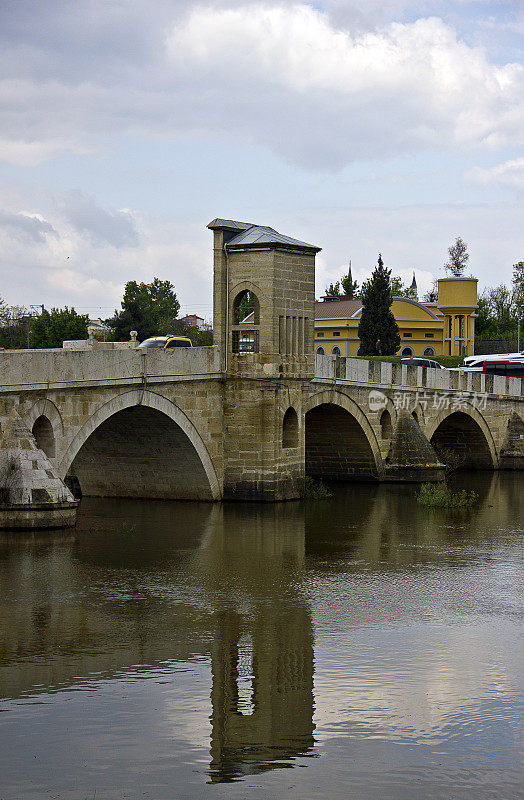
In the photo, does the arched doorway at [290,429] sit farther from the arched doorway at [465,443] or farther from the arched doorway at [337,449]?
the arched doorway at [465,443]

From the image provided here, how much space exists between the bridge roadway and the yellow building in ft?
81.8

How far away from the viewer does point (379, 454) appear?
30.3m

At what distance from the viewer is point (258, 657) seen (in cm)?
1180

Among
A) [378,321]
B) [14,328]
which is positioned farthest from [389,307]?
[14,328]

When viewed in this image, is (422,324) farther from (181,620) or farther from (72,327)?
(181,620)

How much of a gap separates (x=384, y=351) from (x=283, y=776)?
51008 mm

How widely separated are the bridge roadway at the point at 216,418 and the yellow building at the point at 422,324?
81.8 feet

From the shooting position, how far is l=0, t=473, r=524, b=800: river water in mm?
8562

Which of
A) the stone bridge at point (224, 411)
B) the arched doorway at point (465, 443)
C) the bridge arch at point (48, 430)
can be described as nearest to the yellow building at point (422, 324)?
the arched doorway at point (465, 443)

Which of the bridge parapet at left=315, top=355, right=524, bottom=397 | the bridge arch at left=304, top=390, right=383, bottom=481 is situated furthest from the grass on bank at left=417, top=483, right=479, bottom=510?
the bridge parapet at left=315, top=355, right=524, bottom=397

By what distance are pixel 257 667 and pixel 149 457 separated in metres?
13.0

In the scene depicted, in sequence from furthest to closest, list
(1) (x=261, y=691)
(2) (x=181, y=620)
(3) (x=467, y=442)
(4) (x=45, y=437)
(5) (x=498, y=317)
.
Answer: (5) (x=498, y=317) → (3) (x=467, y=442) → (4) (x=45, y=437) → (2) (x=181, y=620) → (1) (x=261, y=691)

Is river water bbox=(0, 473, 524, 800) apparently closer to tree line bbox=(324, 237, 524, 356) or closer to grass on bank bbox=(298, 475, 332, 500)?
grass on bank bbox=(298, 475, 332, 500)

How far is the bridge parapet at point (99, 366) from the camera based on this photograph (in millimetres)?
17922
